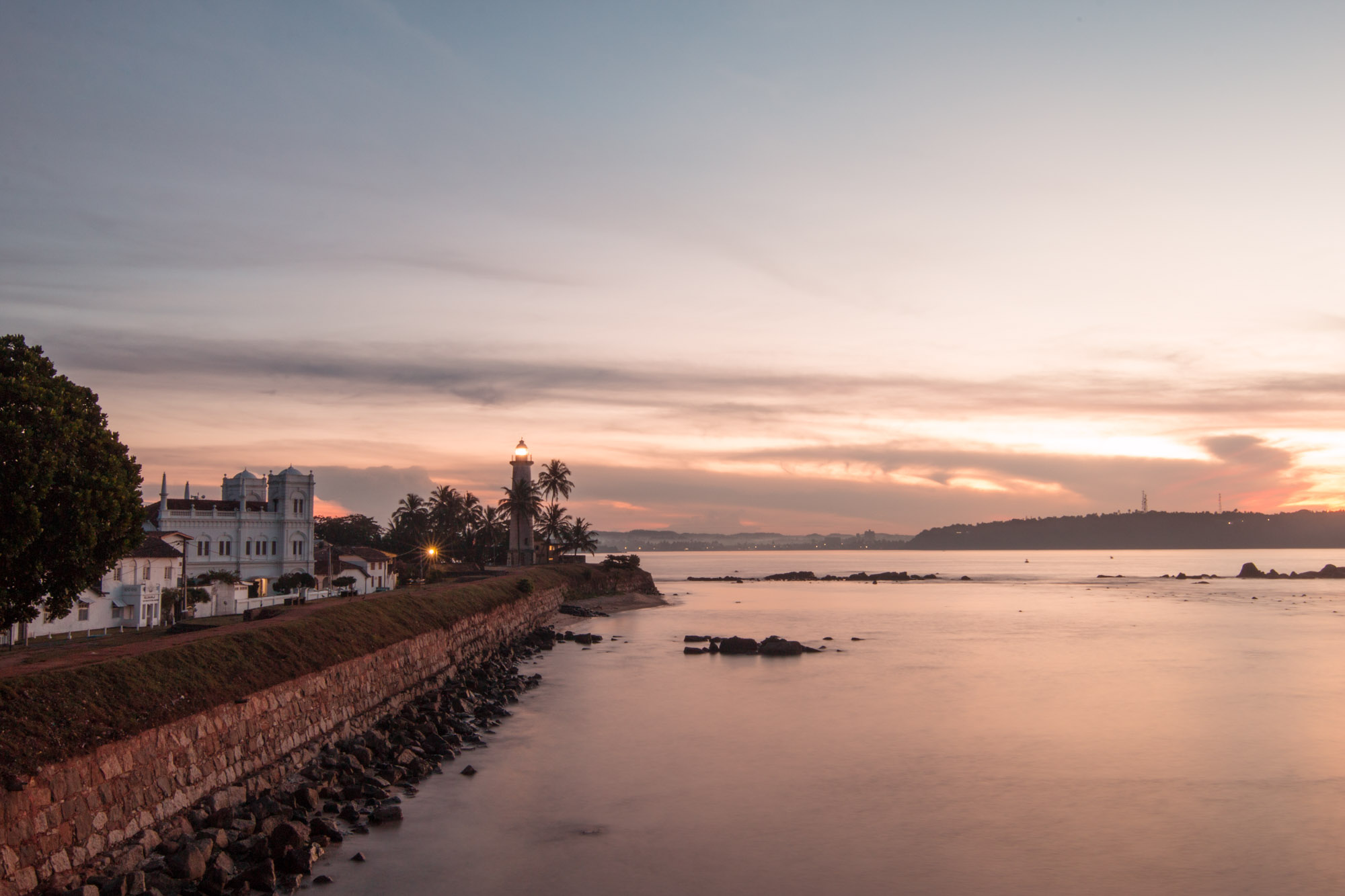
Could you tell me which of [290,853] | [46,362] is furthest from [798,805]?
[46,362]

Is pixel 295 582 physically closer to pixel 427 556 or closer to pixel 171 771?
pixel 427 556

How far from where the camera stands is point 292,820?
1822cm

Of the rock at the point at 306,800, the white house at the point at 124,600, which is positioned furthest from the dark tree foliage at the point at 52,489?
the white house at the point at 124,600

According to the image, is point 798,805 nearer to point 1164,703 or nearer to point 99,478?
point 99,478

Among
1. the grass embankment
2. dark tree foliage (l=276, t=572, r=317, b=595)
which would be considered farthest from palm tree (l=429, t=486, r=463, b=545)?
the grass embankment

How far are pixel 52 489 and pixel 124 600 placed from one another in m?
22.8

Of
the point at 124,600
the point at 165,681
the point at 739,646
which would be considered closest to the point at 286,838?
the point at 165,681

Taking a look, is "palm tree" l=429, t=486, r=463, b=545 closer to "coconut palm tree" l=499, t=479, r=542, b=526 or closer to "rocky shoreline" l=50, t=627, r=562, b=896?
"coconut palm tree" l=499, t=479, r=542, b=526

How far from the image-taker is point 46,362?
21797 mm

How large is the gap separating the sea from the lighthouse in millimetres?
37250

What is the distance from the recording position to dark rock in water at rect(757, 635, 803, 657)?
52.1m

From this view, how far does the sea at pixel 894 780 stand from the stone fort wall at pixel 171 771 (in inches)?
126

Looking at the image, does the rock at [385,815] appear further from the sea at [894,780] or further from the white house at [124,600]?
the white house at [124,600]

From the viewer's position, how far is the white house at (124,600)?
3684cm
